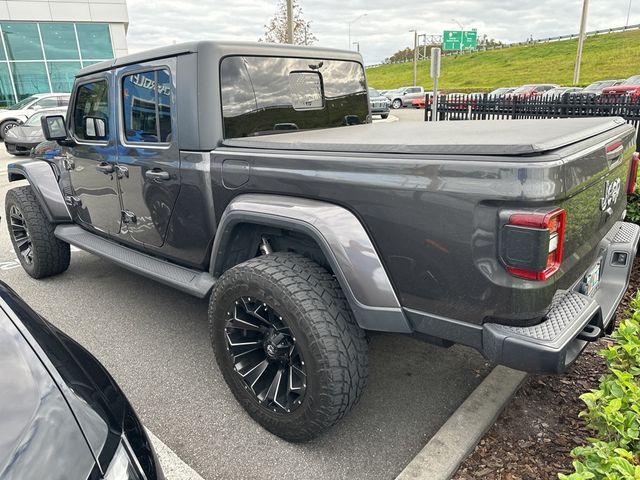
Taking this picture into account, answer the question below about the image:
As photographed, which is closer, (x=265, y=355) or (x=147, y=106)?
(x=265, y=355)

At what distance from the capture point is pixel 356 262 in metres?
2.05

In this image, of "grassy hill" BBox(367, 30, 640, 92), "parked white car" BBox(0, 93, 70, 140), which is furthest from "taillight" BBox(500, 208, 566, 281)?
"grassy hill" BBox(367, 30, 640, 92)

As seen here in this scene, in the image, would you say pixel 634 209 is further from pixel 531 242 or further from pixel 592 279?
pixel 531 242

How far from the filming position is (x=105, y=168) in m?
3.48

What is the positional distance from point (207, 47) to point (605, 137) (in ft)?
6.92

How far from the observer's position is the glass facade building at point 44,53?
23.4m

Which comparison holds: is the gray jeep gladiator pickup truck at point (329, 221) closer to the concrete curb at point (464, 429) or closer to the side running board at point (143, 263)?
the side running board at point (143, 263)

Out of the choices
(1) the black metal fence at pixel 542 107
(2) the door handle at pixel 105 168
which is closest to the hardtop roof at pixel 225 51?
(2) the door handle at pixel 105 168

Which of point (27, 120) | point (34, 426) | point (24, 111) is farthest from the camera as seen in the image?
point (24, 111)

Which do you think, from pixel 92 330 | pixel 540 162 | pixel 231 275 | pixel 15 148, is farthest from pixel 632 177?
pixel 15 148

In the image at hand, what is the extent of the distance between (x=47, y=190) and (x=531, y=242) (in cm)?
405

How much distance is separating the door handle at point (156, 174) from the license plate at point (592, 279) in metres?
2.33

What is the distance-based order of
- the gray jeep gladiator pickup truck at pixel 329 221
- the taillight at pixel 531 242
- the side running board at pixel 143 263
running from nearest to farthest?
the taillight at pixel 531 242, the gray jeep gladiator pickup truck at pixel 329 221, the side running board at pixel 143 263

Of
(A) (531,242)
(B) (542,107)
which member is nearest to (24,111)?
(B) (542,107)
